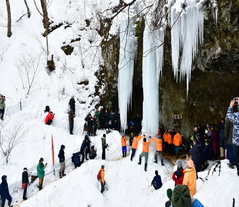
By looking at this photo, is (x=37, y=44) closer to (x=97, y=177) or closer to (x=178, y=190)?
(x=97, y=177)

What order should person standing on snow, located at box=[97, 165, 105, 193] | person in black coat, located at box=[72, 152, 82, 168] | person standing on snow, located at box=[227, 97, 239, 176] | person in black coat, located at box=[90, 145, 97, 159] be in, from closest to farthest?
person standing on snow, located at box=[227, 97, 239, 176]
person standing on snow, located at box=[97, 165, 105, 193]
person in black coat, located at box=[72, 152, 82, 168]
person in black coat, located at box=[90, 145, 97, 159]

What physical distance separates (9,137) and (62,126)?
2694 millimetres

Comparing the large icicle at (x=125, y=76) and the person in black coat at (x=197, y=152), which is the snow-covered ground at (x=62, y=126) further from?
the large icicle at (x=125, y=76)

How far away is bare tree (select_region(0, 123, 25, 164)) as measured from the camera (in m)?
9.38

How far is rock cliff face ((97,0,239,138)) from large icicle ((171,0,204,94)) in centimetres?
25

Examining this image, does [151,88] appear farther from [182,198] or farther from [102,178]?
[182,198]

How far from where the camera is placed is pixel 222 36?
23.8 ft

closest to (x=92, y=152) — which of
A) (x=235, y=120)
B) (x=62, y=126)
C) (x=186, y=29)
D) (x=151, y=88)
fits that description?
(x=62, y=126)

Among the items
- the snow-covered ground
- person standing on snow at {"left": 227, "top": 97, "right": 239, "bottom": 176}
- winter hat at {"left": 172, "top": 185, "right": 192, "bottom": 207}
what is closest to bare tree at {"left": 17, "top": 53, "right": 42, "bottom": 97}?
the snow-covered ground

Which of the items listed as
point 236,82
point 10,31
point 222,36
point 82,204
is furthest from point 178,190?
point 10,31

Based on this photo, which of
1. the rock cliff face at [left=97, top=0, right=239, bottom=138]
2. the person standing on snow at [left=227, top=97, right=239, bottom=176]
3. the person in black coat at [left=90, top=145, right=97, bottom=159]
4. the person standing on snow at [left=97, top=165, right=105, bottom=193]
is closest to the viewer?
the person standing on snow at [left=227, top=97, right=239, bottom=176]

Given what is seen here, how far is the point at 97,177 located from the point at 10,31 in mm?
15339

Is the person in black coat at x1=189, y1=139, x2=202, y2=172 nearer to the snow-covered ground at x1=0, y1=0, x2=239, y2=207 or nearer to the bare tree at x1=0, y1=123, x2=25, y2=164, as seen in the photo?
the snow-covered ground at x1=0, y1=0, x2=239, y2=207

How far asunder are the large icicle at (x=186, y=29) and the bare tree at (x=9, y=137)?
24.2 feet
